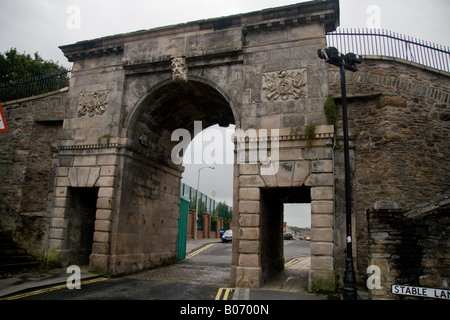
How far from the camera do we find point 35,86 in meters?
14.9

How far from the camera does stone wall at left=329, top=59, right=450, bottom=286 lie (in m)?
9.80

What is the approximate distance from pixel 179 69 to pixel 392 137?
6.96 metres

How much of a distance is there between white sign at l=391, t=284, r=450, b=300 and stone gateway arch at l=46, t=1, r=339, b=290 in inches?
75.8

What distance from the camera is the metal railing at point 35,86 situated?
583 inches

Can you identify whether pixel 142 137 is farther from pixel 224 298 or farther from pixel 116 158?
pixel 224 298

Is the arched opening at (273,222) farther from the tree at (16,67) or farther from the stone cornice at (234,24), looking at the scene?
the tree at (16,67)

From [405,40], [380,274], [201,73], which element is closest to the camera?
[380,274]

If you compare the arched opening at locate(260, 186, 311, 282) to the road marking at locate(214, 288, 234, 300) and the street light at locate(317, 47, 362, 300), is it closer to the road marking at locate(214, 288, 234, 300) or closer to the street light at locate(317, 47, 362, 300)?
the road marking at locate(214, 288, 234, 300)

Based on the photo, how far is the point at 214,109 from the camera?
42.8 ft

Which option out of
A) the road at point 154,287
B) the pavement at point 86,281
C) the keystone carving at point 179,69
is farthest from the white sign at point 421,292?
the keystone carving at point 179,69

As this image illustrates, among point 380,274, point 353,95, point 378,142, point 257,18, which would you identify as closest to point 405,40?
point 353,95

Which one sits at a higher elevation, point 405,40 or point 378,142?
point 405,40

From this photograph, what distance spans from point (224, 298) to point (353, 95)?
711cm

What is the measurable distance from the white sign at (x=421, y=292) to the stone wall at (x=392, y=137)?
2.64m
